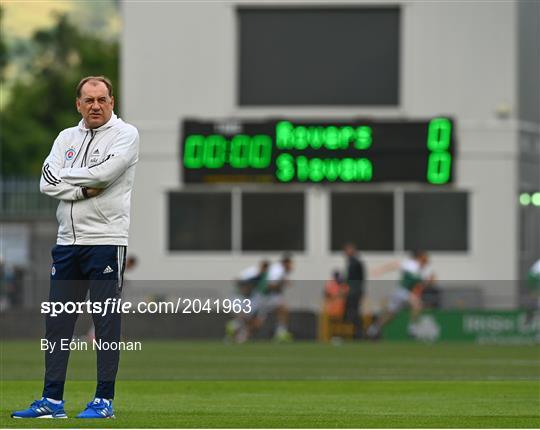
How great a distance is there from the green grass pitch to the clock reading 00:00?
9707 millimetres

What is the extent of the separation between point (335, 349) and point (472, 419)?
17156 millimetres

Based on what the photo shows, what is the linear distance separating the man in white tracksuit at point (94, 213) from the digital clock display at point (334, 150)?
84.6ft

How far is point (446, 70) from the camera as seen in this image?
38.8m

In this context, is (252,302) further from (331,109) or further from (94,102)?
(94,102)

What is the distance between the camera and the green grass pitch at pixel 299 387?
11.8 m

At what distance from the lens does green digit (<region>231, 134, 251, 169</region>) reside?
122 feet

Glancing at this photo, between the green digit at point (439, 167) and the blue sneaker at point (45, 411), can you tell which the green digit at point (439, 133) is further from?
the blue sneaker at point (45, 411)

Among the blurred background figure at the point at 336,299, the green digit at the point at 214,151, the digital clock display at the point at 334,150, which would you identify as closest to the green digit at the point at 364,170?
the digital clock display at the point at 334,150

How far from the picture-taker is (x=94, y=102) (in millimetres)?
10977

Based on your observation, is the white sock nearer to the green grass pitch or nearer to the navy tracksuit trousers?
the navy tracksuit trousers

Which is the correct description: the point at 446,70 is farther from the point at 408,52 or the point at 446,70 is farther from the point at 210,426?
the point at 210,426

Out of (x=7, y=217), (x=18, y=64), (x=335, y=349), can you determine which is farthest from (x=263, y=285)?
(x=18, y=64)

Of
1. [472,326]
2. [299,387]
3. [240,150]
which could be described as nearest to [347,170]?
[240,150]

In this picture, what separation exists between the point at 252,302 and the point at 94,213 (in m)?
21.2
